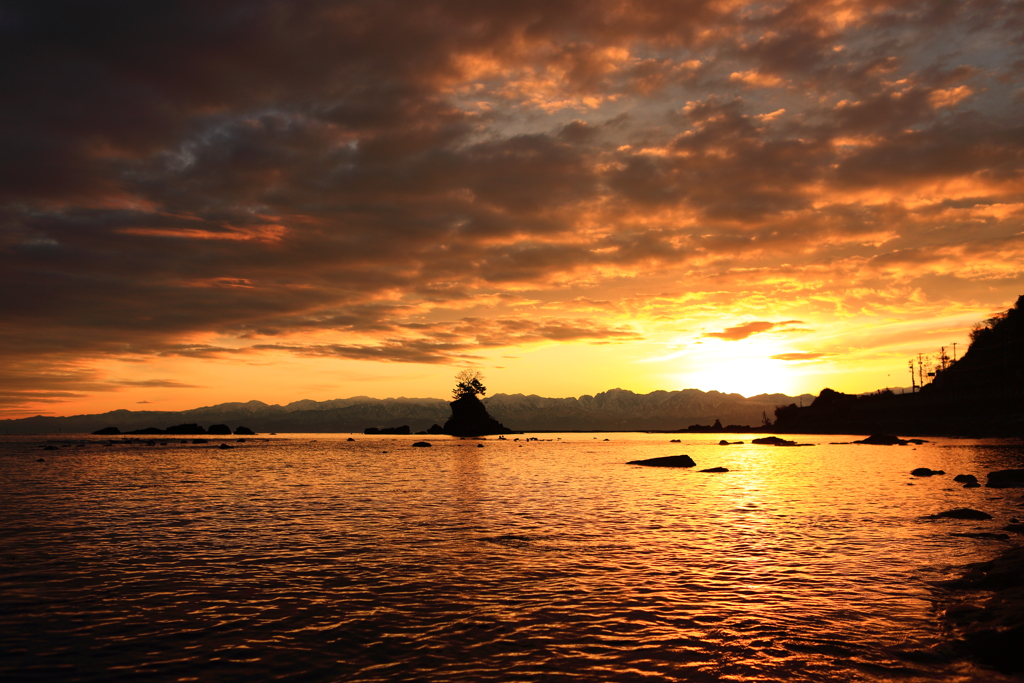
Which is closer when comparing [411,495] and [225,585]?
[225,585]

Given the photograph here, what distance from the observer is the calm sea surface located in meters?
11.1

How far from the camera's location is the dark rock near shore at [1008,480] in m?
40.6

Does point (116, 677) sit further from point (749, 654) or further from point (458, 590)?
point (749, 654)

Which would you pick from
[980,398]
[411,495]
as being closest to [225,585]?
[411,495]

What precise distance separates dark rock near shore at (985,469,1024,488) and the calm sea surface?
693 cm

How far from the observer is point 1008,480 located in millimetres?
41188

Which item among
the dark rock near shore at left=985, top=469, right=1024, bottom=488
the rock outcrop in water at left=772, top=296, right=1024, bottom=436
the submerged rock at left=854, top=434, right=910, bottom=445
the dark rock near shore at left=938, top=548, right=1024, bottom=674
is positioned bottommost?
the submerged rock at left=854, top=434, right=910, bottom=445

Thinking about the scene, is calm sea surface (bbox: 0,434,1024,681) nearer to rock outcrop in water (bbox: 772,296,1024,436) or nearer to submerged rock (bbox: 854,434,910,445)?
submerged rock (bbox: 854,434,910,445)

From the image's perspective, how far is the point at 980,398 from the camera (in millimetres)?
148625

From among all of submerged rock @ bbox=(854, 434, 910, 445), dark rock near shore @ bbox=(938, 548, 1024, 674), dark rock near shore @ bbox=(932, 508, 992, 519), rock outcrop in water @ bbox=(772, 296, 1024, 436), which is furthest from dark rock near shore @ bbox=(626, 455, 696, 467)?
rock outcrop in water @ bbox=(772, 296, 1024, 436)

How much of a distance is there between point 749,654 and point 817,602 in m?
4.54

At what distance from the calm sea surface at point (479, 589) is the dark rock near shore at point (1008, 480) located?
6935mm

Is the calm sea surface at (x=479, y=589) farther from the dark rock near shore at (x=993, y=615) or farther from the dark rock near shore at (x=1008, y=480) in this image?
the dark rock near shore at (x=1008, y=480)

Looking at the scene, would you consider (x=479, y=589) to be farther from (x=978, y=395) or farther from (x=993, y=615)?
(x=978, y=395)
